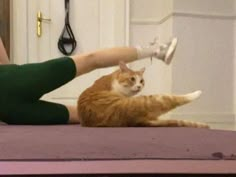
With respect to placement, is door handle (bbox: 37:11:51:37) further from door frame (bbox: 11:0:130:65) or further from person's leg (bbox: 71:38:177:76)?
person's leg (bbox: 71:38:177:76)

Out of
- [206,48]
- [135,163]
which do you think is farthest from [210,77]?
[135,163]

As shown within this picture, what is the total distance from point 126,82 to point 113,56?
17 cm

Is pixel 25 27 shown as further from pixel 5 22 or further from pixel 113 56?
pixel 113 56

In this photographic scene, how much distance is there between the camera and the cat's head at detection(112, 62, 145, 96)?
159 centimetres

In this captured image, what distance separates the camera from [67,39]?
123 inches

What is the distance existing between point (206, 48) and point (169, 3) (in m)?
0.35

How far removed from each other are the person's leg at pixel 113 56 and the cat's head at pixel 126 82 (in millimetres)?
116

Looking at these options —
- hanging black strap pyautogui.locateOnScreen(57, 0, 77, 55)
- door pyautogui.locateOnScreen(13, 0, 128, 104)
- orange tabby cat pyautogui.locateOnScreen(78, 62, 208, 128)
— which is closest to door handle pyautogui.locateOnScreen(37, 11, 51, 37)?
door pyautogui.locateOnScreen(13, 0, 128, 104)

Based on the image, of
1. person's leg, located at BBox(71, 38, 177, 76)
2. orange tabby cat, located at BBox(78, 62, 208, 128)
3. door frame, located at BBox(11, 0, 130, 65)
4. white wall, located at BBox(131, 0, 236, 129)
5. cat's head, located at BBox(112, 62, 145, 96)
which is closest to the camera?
orange tabby cat, located at BBox(78, 62, 208, 128)

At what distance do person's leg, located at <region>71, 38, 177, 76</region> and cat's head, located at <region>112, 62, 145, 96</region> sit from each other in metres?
0.12

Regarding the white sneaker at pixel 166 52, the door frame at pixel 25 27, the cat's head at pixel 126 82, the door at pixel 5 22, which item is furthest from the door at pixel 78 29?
the cat's head at pixel 126 82

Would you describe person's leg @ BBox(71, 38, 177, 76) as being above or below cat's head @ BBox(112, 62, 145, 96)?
above

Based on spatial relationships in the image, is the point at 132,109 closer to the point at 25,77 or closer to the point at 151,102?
the point at 151,102

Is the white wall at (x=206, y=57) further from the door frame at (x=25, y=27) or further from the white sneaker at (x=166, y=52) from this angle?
the white sneaker at (x=166, y=52)
